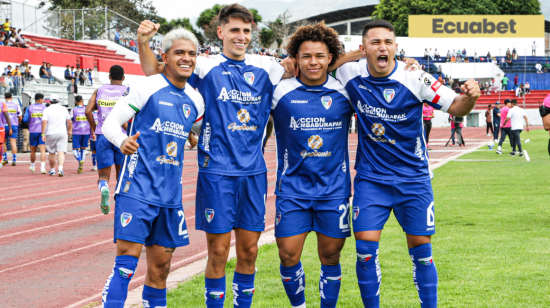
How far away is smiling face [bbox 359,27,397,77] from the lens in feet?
15.1

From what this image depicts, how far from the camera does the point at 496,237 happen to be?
775 centimetres

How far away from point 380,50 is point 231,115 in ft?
4.26

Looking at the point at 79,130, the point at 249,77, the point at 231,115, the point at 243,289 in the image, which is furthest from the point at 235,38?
the point at 79,130

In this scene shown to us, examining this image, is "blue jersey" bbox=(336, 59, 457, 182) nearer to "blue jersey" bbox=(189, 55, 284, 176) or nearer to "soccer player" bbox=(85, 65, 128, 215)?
"blue jersey" bbox=(189, 55, 284, 176)

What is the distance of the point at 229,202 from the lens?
4422 millimetres

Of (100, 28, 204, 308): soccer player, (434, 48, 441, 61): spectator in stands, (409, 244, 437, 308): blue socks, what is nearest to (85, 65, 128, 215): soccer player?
(100, 28, 204, 308): soccer player

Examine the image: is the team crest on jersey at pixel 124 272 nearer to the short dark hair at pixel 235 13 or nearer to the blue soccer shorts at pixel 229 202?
the blue soccer shorts at pixel 229 202

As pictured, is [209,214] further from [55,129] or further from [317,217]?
[55,129]

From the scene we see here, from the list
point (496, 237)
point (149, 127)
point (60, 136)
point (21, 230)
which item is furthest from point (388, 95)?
point (60, 136)

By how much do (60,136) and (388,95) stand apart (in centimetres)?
1426

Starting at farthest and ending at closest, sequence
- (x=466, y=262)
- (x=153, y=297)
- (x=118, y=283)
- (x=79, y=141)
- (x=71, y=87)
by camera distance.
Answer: (x=71, y=87)
(x=79, y=141)
(x=466, y=262)
(x=153, y=297)
(x=118, y=283)

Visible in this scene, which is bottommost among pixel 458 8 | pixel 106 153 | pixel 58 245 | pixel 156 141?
pixel 58 245

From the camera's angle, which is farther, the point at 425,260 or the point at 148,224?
the point at 425,260

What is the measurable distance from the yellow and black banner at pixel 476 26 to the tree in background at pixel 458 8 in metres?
3.52
